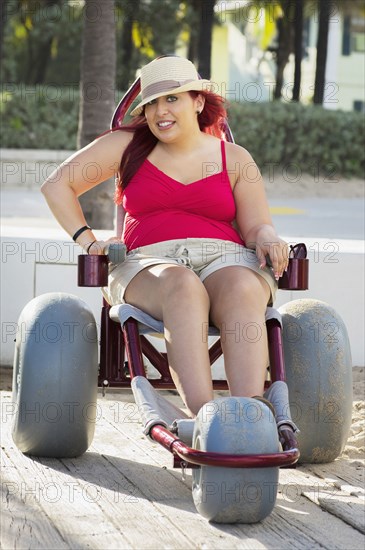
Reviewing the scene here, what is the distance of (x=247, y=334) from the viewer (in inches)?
159

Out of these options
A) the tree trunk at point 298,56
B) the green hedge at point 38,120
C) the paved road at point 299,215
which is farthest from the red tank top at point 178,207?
the tree trunk at point 298,56

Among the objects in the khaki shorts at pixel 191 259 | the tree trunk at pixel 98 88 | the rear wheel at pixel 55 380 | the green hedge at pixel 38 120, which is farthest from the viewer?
the green hedge at pixel 38 120

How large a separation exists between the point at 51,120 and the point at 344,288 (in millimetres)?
14826

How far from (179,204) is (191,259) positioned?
9.8 inches

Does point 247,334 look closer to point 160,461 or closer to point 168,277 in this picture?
point 168,277

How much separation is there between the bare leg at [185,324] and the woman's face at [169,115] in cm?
58

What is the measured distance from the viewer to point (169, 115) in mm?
4484

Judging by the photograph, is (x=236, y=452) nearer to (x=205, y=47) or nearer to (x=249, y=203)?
(x=249, y=203)

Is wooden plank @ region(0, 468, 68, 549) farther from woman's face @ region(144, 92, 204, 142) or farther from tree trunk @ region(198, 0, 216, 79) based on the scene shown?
tree trunk @ region(198, 0, 216, 79)

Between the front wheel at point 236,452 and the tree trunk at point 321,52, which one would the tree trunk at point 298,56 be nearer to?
the tree trunk at point 321,52

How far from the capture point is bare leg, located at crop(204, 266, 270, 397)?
3.98 metres

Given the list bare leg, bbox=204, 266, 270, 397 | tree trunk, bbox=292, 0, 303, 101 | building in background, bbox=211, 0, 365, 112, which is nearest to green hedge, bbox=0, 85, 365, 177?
tree trunk, bbox=292, 0, 303, 101

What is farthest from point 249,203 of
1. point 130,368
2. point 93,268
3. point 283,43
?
point 283,43

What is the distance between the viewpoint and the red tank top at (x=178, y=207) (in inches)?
176
